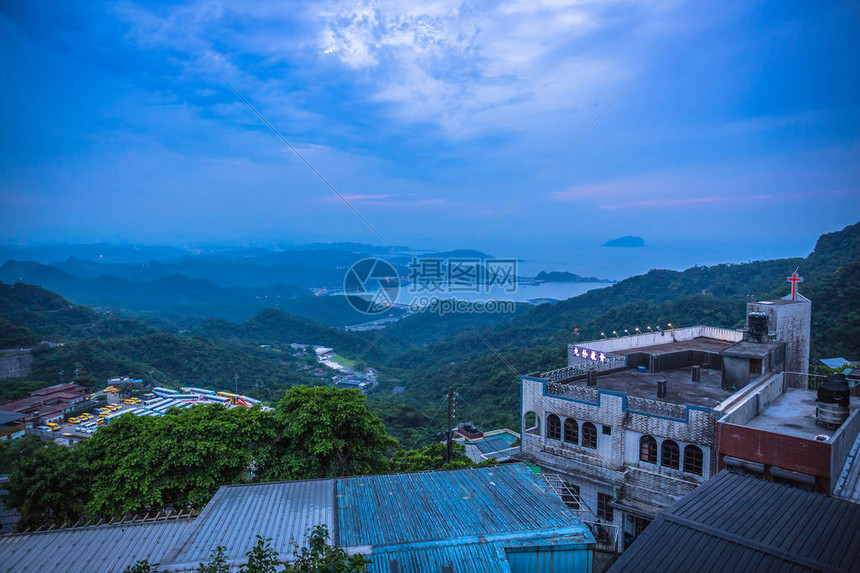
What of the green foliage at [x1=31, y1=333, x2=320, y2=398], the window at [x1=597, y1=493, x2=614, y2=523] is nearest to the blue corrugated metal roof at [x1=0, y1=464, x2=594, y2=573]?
the window at [x1=597, y1=493, x2=614, y2=523]

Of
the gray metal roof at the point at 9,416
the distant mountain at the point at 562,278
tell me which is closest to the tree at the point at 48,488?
the gray metal roof at the point at 9,416

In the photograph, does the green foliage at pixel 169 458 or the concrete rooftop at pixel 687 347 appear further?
the concrete rooftop at pixel 687 347

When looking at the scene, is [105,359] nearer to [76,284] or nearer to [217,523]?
[217,523]

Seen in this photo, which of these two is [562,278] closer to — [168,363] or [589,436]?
[168,363]

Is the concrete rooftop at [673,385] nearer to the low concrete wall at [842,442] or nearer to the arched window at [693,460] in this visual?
the arched window at [693,460]

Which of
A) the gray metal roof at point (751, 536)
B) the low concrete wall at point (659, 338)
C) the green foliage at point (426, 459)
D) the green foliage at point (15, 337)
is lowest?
the green foliage at point (15, 337)

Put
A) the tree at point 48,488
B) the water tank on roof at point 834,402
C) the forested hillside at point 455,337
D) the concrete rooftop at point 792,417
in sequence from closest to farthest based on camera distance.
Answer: the water tank on roof at point 834,402, the concrete rooftop at point 792,417, the tree at point 48,488, the forested hillside at point 455,337
